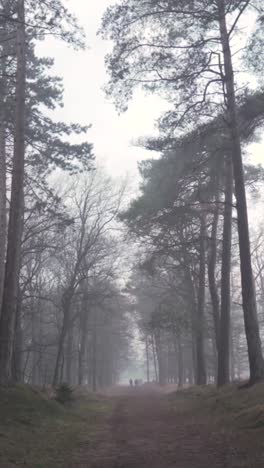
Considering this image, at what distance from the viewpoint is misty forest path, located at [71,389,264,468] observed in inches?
232

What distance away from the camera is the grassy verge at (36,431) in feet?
21.1

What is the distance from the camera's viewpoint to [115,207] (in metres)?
25.5

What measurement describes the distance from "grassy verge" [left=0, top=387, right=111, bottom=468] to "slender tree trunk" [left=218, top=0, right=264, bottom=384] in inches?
186

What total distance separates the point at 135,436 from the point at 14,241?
5.92 meters

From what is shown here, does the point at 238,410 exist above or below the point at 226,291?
below

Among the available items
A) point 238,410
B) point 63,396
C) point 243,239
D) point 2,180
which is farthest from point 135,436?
point 2,180

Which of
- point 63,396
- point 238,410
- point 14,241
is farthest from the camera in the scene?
point 63,396

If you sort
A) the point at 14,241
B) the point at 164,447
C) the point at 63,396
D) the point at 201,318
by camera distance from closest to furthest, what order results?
the point at 164,447 < the point at 14,241 < the point at 63,396 < the point at 201,318

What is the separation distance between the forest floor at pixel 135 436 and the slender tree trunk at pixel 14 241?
3.21 feet

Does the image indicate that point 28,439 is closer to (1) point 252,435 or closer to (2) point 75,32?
(1) point 252,435

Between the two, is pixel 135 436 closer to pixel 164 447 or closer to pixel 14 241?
pixel 164 447

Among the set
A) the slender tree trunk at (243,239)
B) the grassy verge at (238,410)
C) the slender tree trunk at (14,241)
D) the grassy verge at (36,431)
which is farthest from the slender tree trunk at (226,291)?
the slender tree trunk at (14,241)

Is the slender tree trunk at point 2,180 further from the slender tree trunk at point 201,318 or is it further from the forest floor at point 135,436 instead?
the slender tree trunk at point 201,318

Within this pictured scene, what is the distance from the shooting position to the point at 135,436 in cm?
865
